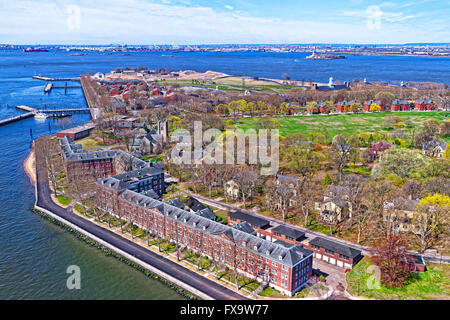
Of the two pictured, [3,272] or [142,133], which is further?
[142,133]

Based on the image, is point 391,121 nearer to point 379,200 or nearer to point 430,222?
point 379,200

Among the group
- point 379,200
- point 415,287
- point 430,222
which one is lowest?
point 415,287

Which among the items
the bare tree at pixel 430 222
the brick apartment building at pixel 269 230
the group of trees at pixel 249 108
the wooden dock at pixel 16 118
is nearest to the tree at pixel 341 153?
the bare tree at pixel 430 222

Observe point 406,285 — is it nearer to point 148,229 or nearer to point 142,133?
point 148,229

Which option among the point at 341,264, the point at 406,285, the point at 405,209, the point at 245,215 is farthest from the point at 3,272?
the point at 405,209

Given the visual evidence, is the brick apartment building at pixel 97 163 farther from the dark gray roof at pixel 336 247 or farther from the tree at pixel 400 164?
the tree at pixel 400 164

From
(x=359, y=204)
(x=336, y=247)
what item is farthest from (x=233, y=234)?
(x=359, y=204)
